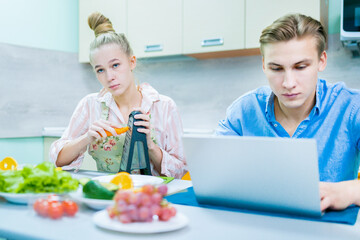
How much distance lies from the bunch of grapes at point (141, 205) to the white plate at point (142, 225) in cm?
1

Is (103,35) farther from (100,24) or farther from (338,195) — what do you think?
(338,195)

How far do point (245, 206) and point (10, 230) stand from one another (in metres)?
0.53

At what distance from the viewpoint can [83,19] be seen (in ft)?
10.8

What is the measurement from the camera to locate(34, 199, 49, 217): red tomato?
795 mm

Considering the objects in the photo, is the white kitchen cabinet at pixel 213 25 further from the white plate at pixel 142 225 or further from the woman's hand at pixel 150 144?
the white plate at pixel 142 225

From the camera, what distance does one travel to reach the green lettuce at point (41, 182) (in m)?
0.87

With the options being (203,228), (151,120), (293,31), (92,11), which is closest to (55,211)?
(203,228)

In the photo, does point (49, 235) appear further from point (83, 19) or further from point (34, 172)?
point (83, 19)

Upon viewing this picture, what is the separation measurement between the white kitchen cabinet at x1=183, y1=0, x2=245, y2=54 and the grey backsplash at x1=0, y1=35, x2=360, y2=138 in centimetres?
30

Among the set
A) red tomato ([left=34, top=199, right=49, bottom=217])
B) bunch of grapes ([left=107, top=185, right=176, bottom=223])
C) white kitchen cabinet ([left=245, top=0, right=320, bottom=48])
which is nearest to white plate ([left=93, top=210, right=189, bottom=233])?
bunch of grapes ([left=107, top=185, right=176, bottom=223])

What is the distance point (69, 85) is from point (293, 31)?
2.69 meters

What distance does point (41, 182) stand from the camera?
2.87 feet

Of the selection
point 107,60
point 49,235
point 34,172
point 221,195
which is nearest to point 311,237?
point 221,195

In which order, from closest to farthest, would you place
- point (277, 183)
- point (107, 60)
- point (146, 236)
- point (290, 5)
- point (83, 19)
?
point (146, 236)
point (277, 183)
point (107, 60)
point (290, 5)
point (83, 19)
